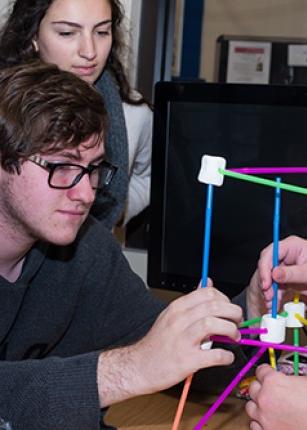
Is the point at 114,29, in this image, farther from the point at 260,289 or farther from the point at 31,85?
the point at 260,289

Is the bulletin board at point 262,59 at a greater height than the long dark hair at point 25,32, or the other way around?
the bulletin board at point 262,59

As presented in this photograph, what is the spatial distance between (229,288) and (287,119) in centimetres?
33

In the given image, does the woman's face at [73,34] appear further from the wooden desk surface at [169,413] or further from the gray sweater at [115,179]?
the wooden desk surface at [169,413]

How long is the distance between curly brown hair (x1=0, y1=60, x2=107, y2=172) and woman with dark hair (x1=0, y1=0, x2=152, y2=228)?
0.43m

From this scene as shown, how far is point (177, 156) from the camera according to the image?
4.89 feet

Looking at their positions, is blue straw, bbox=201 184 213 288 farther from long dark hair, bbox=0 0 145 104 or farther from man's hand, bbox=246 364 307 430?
long dark hair, bbox=0 0 145 104

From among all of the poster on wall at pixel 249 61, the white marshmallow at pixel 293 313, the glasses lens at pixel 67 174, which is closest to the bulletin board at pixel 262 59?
the poster on wall at pixel 249 61

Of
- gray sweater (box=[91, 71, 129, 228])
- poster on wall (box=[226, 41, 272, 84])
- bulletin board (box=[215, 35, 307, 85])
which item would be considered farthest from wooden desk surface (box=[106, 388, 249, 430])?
poster on wall (box=[226, 41, 272, 84])

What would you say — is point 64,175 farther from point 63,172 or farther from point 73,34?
point 73,34

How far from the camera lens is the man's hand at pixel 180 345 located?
906 millimetres

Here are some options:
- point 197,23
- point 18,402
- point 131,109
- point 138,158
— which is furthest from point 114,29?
point 197,23

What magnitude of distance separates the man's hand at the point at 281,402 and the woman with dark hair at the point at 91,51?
767 millimetres

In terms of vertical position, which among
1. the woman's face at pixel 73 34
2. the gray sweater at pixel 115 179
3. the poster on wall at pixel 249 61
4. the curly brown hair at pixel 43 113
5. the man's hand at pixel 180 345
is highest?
the poster on wall at pixel 249 61

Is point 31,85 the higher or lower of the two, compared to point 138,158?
higher
